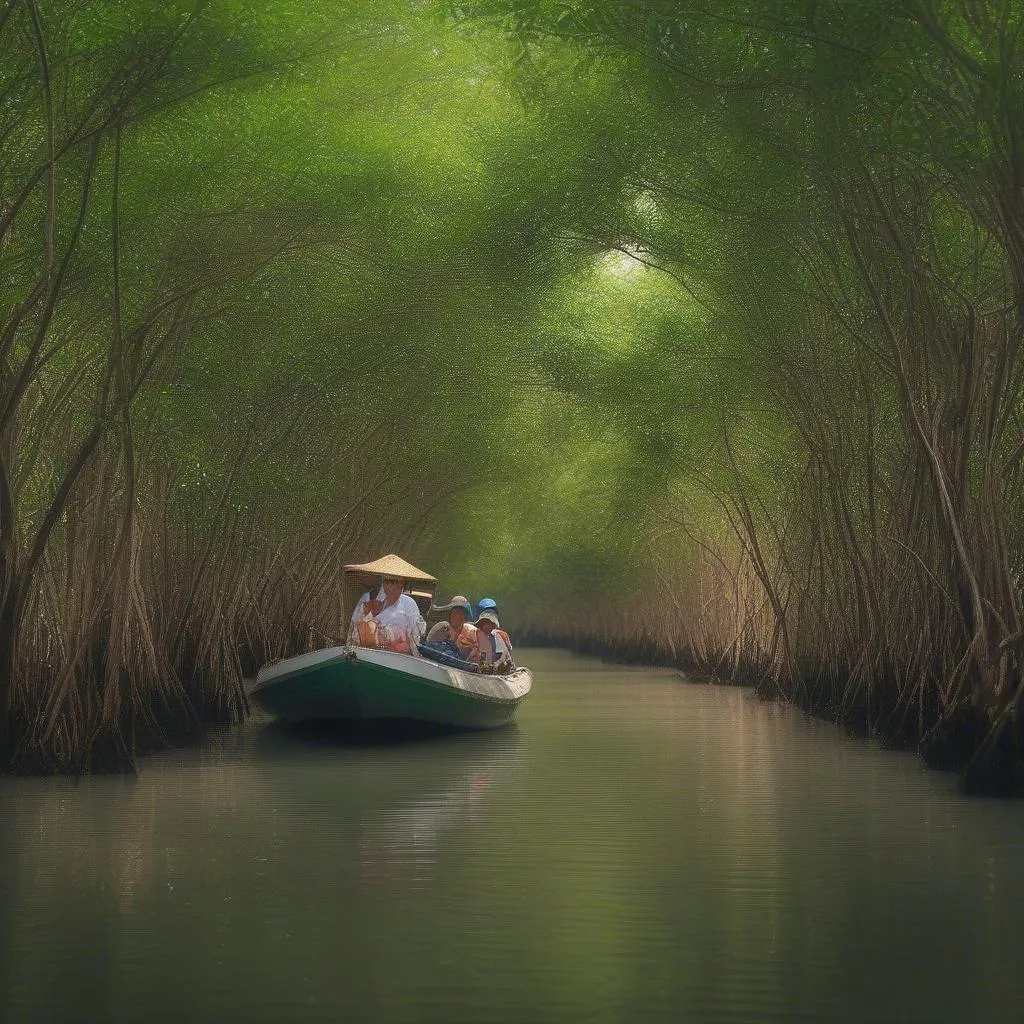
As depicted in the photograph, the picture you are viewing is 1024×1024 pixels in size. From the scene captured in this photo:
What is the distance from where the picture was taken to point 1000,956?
677 centimetres

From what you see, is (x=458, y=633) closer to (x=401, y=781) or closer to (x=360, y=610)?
(x=360, y=610)

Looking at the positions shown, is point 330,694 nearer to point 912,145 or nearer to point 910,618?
point 910,618

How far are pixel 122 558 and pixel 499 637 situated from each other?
25.8ft

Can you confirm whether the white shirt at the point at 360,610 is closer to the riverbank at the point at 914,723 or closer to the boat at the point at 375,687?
the boat at the point at 375,687

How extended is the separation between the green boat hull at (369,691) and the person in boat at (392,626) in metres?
0.51

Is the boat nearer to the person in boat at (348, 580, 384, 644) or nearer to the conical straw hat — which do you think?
the conical straw hat

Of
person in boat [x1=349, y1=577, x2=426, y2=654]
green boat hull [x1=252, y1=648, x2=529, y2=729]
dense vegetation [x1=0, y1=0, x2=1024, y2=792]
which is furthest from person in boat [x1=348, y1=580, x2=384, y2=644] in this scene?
dense vegetation [x1=0, y1=0, x2=1024, y2=792]

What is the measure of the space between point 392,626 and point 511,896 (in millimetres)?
10186

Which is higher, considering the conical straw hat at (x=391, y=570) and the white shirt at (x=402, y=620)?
the conical straw hat at (x=391, y=570)

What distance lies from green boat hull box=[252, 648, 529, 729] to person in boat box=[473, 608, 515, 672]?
129 cm

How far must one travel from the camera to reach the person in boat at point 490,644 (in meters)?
20.4

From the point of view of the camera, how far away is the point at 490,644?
20.7 m

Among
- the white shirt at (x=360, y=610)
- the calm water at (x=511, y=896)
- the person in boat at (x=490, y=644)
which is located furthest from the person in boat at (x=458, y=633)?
the calm water at (x=511, y=896)

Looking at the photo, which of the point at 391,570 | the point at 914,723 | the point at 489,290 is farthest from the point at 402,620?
the point at 914,723
